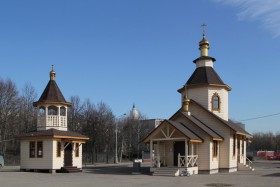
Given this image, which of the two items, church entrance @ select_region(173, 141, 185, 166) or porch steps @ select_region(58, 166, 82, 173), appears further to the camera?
church entrance @ select_region(173, 141, 185, 166)

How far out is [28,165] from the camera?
3116 centimetres

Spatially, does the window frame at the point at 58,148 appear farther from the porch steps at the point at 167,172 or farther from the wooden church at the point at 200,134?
the porch steps at the point at 167,172

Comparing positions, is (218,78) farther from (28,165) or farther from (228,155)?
(28,165)

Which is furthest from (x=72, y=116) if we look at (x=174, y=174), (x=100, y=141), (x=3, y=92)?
(x=174, y=174)

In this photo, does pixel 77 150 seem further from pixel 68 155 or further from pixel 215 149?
pixel 215 149

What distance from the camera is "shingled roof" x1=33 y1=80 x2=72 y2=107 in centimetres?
3253

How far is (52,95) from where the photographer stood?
33.0 metres

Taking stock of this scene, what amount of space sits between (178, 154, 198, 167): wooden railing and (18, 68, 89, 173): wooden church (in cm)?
870

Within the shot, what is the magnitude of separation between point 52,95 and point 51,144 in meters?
4.79

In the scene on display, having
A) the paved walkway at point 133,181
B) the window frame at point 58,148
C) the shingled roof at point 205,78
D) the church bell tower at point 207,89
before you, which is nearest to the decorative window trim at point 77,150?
the window frame at point 58,148

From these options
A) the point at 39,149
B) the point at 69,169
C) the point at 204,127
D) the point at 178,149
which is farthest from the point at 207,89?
the point at 39,149

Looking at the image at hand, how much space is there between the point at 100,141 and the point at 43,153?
3495cm

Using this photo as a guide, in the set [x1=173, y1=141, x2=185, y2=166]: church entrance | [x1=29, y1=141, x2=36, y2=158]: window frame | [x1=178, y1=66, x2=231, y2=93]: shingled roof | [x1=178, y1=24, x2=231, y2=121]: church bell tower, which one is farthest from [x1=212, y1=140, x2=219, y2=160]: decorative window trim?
[x1=29, y1=141, x2=36, y2=158]: window frame

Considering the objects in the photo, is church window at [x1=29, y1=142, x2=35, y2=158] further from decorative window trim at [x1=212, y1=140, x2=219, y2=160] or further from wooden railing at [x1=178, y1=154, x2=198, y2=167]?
decorative window trim at [x1=212, y1=140, x2=219, y2=160]
